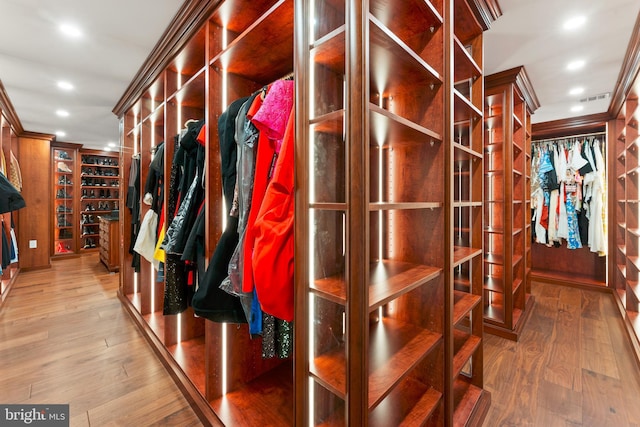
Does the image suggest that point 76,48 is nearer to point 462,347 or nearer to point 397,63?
point 397,63

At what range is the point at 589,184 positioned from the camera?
11.8 ft

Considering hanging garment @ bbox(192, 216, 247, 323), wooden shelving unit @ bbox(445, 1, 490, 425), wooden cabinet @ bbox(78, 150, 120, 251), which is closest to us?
hanging garment @ bbox(192, 216, 247, 323)

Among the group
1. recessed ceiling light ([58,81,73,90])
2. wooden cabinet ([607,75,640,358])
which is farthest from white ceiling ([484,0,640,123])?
recessed ceiling light ([58,81,73,90])

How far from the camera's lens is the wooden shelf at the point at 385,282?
90cm

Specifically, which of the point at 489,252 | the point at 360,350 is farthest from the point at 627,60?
the point at 360,350

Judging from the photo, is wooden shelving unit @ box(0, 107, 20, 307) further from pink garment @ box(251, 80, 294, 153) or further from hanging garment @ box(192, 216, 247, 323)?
pink garment @ box(251, 80, 294, 153)

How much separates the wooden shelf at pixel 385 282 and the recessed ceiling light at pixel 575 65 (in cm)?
234

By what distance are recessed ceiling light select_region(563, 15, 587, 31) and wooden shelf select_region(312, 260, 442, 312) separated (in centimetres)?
183

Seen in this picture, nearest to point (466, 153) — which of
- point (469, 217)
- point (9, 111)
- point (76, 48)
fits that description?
point (469, 217)

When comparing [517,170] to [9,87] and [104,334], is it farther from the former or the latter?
[9,87]

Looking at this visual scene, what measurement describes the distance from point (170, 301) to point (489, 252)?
2.85 metres

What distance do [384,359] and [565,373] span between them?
6.10ft

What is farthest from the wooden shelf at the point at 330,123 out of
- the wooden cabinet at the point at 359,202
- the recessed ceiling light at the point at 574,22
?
the recessed ceiling light at the point at 574,22

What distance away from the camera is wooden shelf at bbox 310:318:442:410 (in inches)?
35.5
